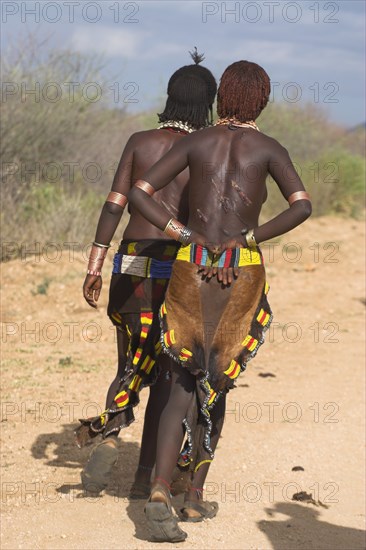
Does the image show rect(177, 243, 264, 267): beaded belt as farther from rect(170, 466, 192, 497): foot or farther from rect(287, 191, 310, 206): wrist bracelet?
rect(170, 466, 192, 497): foot

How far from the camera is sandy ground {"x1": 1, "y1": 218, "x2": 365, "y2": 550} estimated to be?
16.6 ft

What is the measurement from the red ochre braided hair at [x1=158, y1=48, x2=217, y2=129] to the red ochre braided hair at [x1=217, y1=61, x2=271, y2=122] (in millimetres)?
401

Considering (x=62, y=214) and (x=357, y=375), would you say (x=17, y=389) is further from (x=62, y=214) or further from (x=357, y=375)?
(x=62, y=214)

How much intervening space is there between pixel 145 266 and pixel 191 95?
864mm

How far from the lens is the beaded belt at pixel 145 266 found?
5223 mm

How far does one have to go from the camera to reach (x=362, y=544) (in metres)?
5.20

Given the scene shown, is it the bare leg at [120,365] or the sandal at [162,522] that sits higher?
the bare leg at [120,365]

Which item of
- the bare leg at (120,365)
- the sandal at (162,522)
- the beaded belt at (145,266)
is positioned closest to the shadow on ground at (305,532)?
the sandal at (162,522)

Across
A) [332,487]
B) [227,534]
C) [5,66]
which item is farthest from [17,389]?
[5,66]

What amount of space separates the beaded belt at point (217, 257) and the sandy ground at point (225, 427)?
125 cm

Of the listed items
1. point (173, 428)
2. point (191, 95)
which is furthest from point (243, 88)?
point (173, 428)

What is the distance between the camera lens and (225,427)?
7043 millimetres

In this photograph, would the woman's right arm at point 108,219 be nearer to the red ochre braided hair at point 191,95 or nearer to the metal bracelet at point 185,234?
the red ochre braided hair at point 191,95

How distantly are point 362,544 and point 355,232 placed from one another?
41.8ft
